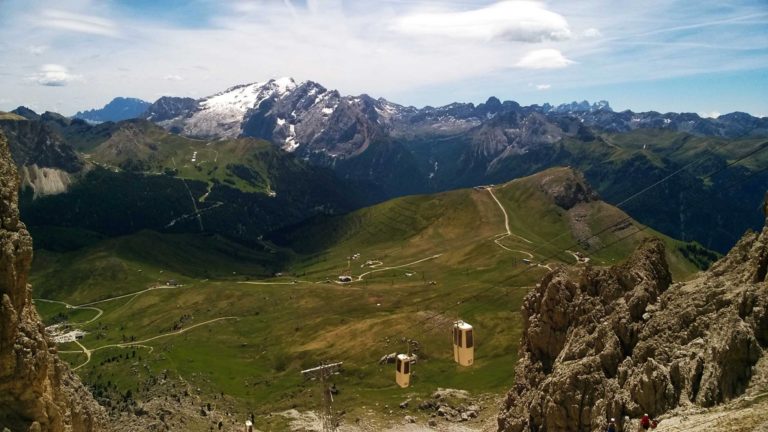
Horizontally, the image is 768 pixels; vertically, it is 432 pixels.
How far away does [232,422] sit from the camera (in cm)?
17512

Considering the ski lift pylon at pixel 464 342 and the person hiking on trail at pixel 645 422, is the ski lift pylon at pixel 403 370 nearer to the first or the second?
the ski lift pylon at pixel 464 342

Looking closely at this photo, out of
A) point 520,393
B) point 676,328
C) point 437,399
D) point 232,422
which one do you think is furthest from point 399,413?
point 676,328

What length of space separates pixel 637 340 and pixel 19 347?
2269 inches

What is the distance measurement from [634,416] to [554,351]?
2871 centimetres

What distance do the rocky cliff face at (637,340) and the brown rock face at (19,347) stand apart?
49022 millimetres

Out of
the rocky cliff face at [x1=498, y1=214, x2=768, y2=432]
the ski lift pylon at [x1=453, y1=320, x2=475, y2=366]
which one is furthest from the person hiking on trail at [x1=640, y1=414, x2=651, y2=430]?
the ski lift pylon at [x1=453, y1=320, x2=475, y2=366]

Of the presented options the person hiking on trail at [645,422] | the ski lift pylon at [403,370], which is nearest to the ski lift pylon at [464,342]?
the ski lift pylon at [403,370]

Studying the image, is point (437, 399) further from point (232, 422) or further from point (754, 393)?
point (754, 393)

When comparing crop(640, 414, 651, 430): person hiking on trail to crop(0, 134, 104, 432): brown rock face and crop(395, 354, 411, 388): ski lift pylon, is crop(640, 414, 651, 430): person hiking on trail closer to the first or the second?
crop(395, 354, 411, 388): ski lift pylon

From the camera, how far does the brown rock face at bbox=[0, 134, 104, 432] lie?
1999 inches

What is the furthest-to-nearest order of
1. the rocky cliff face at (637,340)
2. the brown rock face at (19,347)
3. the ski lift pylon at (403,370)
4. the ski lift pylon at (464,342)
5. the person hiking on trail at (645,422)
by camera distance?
the ski lift pylon at (403,370) → the ski lift pylon at (464,342) → the brown rock face at (19,347) → the rocky cliff face at (637,340) → the person hiking on trail at (645,422)

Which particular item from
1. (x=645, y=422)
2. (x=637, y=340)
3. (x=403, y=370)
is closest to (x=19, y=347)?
(x=403, y=370)

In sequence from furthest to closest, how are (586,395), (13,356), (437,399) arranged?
1. (437,399)
2. (586,395)
3. (13,356)

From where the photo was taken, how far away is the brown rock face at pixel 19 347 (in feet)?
167
